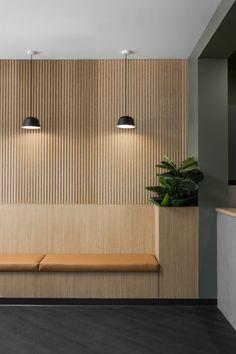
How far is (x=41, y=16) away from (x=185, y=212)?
2725 mm

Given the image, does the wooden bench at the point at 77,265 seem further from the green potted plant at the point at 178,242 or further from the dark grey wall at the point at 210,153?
the dark grey wall at the point at 210,153

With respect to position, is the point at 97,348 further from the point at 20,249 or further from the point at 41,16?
the point at 41,16

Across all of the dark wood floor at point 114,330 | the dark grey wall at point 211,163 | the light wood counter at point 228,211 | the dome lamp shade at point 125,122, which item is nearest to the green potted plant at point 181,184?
the dark grey wall at point 211,163

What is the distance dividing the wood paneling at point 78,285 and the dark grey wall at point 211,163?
66 centimetres

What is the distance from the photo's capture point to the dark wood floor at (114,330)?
10.2 ft

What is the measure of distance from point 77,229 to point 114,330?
1577mm

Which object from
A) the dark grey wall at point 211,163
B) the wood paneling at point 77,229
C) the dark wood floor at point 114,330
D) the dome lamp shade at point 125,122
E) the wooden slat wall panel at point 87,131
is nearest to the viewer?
the dark wood floor at point 114,330

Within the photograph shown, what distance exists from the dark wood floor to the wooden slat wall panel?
1470mm

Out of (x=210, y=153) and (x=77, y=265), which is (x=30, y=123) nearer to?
(x=77, y=265)

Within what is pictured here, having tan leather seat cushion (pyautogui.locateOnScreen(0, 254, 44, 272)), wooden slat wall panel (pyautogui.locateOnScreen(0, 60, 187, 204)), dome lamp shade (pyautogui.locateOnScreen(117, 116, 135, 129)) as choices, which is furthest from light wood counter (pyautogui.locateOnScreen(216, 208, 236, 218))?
tan leather seat cushion (pyautogui.locateOnScreen(0, 254, 44, 272))

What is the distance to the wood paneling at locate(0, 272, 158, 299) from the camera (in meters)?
4.14

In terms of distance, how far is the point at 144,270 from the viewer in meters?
4.08

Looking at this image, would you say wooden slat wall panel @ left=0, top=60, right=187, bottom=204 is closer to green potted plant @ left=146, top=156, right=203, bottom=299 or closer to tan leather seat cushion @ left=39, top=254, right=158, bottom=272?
green potted plant @ left=146, top=156, right=203, bottom=299

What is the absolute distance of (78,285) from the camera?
163 inches
